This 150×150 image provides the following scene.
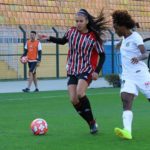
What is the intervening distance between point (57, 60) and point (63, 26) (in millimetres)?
3010

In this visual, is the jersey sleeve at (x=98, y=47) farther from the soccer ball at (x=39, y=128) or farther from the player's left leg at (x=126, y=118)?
the soccer ball at (x=39, y=128)

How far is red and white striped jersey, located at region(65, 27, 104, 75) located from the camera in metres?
10.3

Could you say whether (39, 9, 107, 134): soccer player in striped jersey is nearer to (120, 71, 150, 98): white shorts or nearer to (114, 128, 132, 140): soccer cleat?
(120, 71, 150, 98): white shorts

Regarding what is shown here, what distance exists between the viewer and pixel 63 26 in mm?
33031

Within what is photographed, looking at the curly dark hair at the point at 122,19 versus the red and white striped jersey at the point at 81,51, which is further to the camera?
the red and white striped jersey at the point at 81,51

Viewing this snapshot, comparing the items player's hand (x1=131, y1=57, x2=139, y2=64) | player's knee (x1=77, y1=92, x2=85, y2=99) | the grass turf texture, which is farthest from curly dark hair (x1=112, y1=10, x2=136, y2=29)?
the grass turf texture

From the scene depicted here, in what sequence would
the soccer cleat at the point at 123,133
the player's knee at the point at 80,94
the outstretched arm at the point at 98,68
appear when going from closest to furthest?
the soccer cleat at the point at 123,133
the player's knee at the point at 80,94
the outstretched arm at the point at 98,68

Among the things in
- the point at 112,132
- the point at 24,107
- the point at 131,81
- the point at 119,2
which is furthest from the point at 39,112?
the point at 119,2

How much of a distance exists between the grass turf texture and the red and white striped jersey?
3.42ft

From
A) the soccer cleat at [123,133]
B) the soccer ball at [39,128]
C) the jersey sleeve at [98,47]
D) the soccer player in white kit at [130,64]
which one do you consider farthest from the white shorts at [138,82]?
the soccer ball at [39,128]

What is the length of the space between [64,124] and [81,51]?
199 cm

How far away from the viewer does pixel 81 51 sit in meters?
10.3

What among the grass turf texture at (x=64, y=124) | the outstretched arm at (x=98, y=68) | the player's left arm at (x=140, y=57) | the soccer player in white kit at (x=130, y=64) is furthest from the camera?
the outstretched arm at (x=98, y=68)

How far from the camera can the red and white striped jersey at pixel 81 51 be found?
10.3 metres
